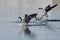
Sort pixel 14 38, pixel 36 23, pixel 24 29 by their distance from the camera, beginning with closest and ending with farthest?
pixel 14 38
pixel 24 29
pixel 36 23

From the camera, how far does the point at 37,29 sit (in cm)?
93

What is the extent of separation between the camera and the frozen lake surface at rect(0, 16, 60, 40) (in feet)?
2.61

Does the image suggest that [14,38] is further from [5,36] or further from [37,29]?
[37,29]

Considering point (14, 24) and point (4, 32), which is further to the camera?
point (14, 24)

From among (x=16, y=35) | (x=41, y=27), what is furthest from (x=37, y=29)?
(x=16, y=35)

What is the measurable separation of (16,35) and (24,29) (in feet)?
0.23

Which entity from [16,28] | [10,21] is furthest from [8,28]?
[10,21]

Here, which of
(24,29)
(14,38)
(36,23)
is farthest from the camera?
(36,23)

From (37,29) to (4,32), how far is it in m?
0.17

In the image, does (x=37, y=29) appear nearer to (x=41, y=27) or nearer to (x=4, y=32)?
(x=41, y=27)

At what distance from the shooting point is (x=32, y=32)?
2.86 feet

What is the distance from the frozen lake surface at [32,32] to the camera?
80cm

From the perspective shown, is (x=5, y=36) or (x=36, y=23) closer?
(x=5, y=36)

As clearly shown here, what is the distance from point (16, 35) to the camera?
837mm
